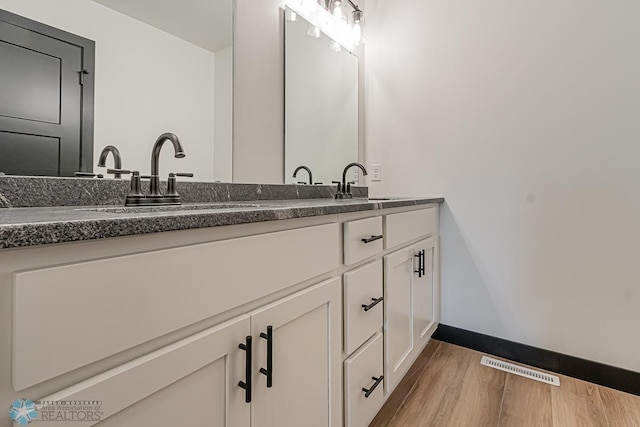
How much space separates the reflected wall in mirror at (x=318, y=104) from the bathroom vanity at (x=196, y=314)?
76 centimetres

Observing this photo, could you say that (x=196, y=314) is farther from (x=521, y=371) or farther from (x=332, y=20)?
(x=332, y=20)

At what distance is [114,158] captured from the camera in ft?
3.29

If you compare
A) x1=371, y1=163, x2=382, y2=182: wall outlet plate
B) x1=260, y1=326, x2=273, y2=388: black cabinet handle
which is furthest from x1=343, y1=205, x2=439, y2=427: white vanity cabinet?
x1=371, y1=163, x2=382, y2=182: wall outlet plate

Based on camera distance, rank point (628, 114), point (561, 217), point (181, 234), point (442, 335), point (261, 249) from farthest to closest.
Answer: point (442, 335) → point (561, 217) → point (628, 114) → point (261, 249) → point (181, 234)

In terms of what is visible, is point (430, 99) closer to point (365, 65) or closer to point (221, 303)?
point (365, 65)

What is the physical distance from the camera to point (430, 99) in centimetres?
200

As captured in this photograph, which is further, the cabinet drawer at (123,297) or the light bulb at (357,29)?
the light bulb at (357,29)

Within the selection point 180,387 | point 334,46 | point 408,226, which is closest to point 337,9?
point 334,46

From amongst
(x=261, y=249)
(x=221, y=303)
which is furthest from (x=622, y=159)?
(x=221, y=303)

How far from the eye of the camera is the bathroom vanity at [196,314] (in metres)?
0.39

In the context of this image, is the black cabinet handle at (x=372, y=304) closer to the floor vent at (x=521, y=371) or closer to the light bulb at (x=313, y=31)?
the floor vent at (x=521, y=371)

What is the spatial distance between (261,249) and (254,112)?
0.97 m

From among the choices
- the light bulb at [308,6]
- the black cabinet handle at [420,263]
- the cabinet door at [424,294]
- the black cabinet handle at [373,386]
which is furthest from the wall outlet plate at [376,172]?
the black cabinet handle at [373,386]

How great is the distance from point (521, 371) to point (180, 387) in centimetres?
173
